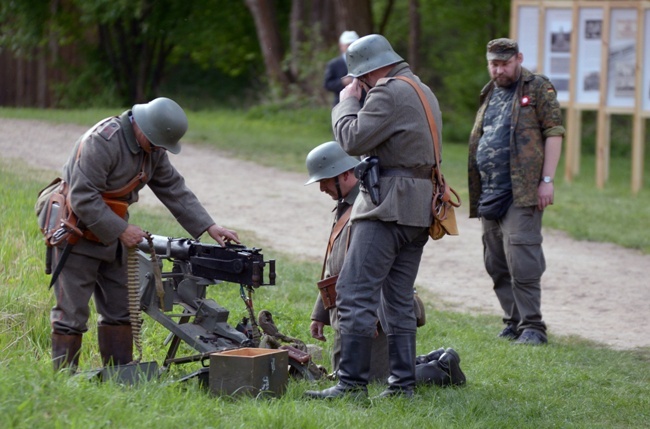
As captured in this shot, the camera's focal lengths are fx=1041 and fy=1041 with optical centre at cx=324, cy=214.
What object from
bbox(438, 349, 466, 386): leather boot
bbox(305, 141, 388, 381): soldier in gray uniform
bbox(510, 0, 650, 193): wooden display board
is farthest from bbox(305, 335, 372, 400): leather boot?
bbox(510, 0, 650, 193): wooden display board

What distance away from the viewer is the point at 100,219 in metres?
5.32

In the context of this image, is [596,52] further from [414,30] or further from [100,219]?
[100,219]

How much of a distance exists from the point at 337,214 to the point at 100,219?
147 centimetres

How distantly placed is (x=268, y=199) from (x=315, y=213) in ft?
2.88

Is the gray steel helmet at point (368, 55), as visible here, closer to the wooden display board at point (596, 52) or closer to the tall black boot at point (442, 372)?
the tall black boot at point (442, 372)

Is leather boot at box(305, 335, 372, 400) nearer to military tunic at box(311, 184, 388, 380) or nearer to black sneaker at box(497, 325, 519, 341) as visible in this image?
military tunic at box(311, 184, 388, 380)

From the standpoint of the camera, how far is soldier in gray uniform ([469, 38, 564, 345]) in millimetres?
7641

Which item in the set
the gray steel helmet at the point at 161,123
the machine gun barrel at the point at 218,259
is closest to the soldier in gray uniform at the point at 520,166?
the machine gun barrel at the point at 218,259

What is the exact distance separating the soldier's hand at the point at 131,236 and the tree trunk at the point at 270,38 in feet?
64.0

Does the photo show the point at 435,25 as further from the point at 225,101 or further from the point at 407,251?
the point at 407,251

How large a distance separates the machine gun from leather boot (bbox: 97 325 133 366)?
0.76ft

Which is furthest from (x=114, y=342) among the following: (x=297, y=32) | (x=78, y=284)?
(x=297, y=32)

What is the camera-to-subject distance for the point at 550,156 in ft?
25.2

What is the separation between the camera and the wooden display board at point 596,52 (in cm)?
1495
